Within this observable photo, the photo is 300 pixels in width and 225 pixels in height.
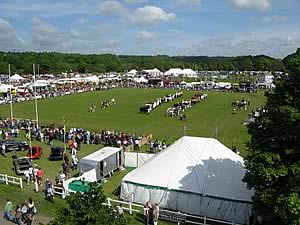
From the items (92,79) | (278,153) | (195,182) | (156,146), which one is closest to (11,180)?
(195,182)

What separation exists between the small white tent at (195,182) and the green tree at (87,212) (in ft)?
35.3

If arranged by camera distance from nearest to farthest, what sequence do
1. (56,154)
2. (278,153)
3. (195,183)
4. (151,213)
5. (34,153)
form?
(278,153), (151,213), (195,183), (56,154), (34,153)

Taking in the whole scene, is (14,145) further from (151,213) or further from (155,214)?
(155,214)

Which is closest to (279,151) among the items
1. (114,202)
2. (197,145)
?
(197,145)

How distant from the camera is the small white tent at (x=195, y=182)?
19.3 metres

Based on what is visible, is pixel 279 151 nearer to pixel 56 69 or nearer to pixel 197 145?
pixel 197 145

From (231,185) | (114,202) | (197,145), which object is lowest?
(114,202)

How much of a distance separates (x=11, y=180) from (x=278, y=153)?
16.0 meters

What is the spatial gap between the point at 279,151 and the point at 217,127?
25.1m

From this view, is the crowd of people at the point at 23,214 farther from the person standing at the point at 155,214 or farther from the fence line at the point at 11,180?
the person standing at the point at 155,214

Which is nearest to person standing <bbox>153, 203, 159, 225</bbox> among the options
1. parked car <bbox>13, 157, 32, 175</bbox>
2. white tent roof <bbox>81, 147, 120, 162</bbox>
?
white tent roof <bbox>81, 147, 120, 162</bbox>

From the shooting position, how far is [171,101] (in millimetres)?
59281

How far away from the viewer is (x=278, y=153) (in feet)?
51.5

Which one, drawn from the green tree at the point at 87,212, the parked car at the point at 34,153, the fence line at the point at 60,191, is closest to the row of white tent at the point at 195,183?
the fence line at the point at 60,191
